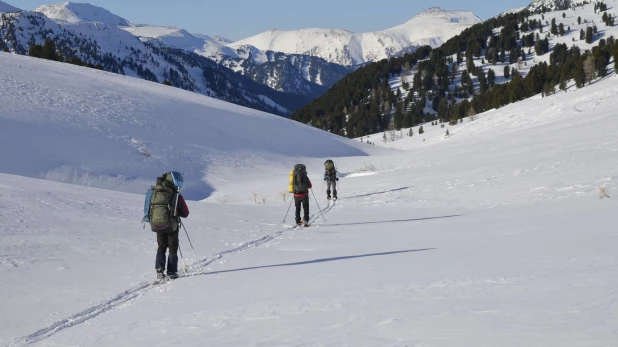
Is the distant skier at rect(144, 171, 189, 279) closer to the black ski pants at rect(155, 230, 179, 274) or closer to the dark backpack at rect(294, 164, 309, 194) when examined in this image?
the black ski pants at rect(155, 230, 179, 274)

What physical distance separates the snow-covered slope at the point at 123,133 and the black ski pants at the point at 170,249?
21023 millimetres

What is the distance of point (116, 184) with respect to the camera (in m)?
29.5

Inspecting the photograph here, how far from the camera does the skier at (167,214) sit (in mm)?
9312

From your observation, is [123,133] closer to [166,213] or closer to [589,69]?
[166,213]

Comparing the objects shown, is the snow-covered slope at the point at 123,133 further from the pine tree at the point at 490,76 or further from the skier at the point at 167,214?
the pine tree at the point at 490,76

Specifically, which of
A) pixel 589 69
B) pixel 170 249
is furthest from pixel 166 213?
pixel 589 69

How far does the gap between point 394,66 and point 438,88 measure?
24.4 meters

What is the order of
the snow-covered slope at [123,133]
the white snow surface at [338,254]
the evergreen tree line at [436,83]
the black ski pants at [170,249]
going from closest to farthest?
1. the white snow surface at [338,254]
2. the black ski pants at [170,249]
3. the snow-covered slope at [123,133]
4. the evergreen tree line at [436,83]

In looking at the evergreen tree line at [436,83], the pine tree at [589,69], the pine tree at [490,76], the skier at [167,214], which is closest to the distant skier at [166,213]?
the skier at [167,214]

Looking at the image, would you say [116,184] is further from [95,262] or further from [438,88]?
[438,88]

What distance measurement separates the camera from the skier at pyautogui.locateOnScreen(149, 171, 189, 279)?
9312 millimetres

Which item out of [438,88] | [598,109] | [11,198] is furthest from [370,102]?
[11,198]

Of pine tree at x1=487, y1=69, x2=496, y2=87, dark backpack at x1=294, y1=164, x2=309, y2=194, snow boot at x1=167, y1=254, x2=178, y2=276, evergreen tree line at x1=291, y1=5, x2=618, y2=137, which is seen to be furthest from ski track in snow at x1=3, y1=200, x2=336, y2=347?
pine tree at x1=487, y1=69, x2=496, y2=87

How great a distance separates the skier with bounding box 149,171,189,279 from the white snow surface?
0.44 m
